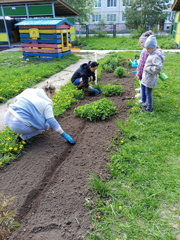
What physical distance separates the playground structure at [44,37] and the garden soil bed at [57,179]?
6.87 m

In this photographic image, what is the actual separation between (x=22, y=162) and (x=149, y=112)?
8.90ft

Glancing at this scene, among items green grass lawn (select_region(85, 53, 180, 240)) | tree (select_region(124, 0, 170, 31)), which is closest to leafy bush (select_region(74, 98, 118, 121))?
green grass lawn (select_region(85, 53, 180, 240))

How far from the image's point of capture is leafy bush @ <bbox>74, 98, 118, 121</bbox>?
162 inches

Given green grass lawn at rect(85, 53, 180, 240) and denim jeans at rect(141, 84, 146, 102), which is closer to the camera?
green grass lawn at rect(85, 53, 180, 240)

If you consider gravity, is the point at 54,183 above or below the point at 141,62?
below

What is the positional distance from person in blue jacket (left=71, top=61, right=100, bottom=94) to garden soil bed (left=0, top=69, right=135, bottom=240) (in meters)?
1.52

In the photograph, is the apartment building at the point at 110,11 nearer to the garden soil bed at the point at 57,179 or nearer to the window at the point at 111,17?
the window at the point at 111,17

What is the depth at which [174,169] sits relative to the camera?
108 inches

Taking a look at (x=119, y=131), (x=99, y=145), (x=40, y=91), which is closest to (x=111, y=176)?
(x=99, y=145)

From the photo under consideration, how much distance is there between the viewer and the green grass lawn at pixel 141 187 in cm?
202

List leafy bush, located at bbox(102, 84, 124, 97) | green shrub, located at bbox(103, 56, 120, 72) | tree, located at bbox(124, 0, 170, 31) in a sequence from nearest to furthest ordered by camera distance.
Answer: leafy bush, located at bbox(102, 84, 124, 97) < green shrub, located at bbox(103, 56, 120, 72) < tree, located at bbox(124, 0, 170, 31)

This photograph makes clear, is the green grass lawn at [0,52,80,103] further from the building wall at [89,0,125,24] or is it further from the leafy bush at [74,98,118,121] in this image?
the building wall at [89,0,125,24]

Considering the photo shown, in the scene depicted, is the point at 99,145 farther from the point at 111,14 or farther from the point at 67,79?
the point at 111,14

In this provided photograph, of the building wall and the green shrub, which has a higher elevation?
the building wall
